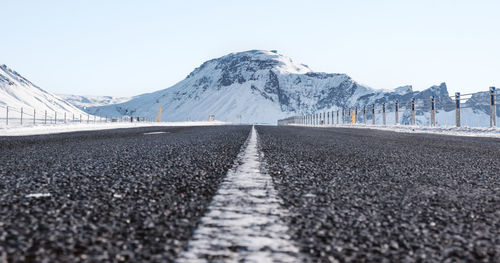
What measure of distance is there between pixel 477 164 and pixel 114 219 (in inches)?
174

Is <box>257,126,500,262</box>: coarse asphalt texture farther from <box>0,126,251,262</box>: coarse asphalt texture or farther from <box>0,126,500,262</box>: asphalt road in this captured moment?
<box>0,126,251,262</box>: coarse asphalt texture

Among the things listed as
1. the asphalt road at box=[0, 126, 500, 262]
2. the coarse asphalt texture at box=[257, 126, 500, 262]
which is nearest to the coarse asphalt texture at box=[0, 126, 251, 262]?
the asphalt road at box=[0, 126, 500, 262]

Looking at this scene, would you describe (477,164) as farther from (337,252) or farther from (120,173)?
(337,252)

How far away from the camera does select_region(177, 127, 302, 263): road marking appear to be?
58.3 inches

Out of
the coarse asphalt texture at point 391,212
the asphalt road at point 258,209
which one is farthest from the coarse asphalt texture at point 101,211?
the coarse asphalt texture at point 391,212

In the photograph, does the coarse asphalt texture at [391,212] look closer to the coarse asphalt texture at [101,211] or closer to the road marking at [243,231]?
the road marking at [243,231]

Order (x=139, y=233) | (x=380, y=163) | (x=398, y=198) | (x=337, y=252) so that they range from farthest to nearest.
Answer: (x=380, y=163) < (x=398, y=198) < (x=139, y=233) < (x=337, y=252)

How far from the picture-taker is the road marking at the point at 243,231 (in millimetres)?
1481

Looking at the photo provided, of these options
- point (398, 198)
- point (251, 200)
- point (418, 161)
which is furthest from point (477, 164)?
point (251, 200)

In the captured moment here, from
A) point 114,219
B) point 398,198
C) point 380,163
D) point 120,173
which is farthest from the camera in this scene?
point 380,163

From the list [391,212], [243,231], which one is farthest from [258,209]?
[391,212]

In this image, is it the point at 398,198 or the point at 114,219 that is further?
the point at 398,198

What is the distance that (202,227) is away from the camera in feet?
6.17

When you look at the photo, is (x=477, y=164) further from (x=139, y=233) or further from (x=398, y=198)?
(x=139, y=233)
